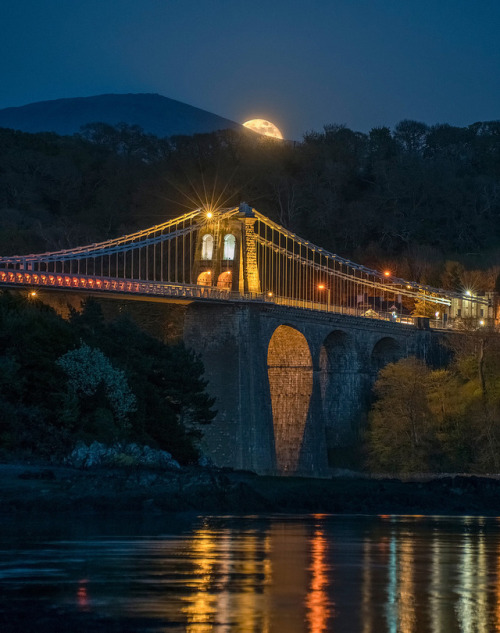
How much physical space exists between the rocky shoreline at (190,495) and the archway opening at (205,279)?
1643 cm

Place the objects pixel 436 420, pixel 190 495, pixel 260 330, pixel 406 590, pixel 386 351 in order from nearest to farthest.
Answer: pixel 406 590
pixel 190 495
pixel 260 330
pixel 436 420
pixel 386 351

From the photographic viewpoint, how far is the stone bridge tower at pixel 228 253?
172ft

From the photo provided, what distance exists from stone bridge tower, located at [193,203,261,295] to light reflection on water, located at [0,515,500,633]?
25.4m

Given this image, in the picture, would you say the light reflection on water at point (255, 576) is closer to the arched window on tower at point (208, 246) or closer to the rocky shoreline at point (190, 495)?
the rocky shoreline at point (190, 495)

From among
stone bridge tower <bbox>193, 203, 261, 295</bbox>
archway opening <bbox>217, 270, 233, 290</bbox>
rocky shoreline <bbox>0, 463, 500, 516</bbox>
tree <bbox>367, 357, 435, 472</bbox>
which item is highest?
stone bridge tower <bbox>193, 203, 261, 295</bbox>

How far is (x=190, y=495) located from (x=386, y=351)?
1504 inches

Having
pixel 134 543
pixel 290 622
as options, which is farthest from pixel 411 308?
pixel 290 622

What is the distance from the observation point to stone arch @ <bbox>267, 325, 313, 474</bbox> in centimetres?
5669

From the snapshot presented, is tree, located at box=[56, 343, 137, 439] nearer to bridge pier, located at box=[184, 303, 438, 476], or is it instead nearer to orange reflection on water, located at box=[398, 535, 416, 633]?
bridge pier, located at box=[184, 303, 438, 476]

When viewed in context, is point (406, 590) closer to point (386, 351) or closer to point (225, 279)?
point (225, 279)

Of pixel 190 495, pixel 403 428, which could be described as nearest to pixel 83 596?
pixel 190 495

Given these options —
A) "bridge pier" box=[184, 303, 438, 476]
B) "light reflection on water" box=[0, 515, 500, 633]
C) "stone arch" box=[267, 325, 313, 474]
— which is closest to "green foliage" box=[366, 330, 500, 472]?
"bridge pier" box=[184, 303, 438, 476]

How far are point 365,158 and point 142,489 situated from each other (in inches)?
2952

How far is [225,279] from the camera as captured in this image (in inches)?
2103
